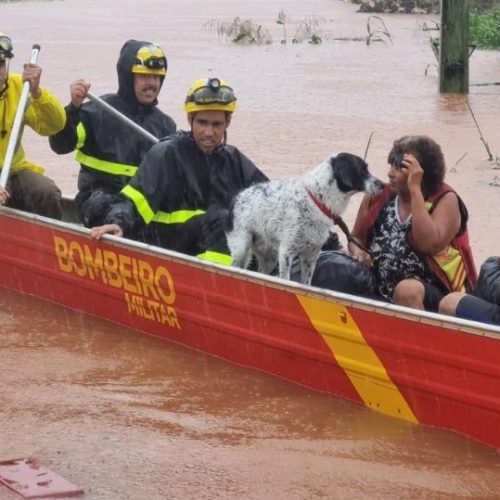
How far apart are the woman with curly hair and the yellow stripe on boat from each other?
34 cm

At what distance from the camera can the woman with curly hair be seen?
6523mm

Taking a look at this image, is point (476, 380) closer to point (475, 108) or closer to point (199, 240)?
point (199, 240)

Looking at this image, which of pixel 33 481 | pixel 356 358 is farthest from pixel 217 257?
pixel 33 481

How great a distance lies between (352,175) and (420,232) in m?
0.46

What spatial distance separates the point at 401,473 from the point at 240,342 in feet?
4.83

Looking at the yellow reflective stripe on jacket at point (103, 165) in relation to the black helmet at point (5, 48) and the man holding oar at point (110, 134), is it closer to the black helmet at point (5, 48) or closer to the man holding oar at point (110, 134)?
the man holding oar at point (110, 134)

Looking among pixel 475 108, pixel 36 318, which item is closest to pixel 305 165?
pixel 475 108

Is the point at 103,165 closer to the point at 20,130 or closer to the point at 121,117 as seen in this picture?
the point at 121,117

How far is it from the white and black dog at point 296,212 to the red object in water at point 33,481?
1.72m

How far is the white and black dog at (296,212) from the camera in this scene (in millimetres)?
6809

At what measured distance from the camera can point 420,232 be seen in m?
6.51

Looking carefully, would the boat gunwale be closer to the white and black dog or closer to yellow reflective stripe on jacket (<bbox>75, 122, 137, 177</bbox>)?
the white and black dog

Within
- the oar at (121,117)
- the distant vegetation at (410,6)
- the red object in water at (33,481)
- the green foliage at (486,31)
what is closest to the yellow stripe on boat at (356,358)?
the red object in water at (33,481)

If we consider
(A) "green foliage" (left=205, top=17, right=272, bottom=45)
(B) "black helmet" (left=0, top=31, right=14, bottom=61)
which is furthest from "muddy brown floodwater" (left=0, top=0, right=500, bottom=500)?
(A) "green foliage" (left=205, top=17, right=272, bottom=45)
